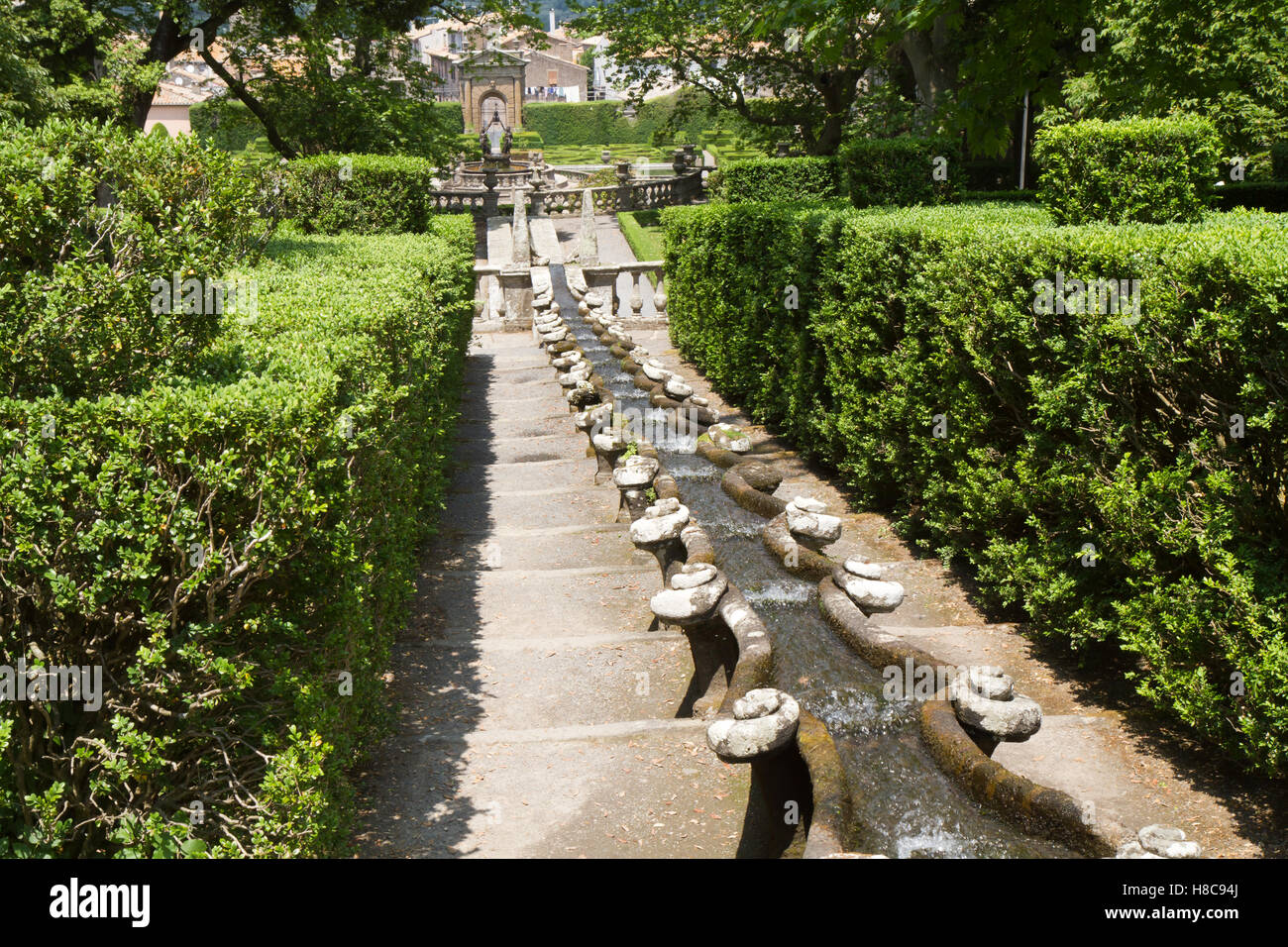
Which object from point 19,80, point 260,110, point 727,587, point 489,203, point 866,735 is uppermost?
point 260,110

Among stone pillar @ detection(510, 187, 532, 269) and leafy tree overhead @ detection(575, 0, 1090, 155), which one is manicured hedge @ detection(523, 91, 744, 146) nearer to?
leafy tree overhead @ detection(575, 0, 1090, 155)

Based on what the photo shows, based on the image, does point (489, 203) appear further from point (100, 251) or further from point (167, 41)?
point (100, 251)

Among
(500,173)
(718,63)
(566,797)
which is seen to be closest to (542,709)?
(566,797)

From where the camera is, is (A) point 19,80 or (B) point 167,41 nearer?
(A) point 19,80

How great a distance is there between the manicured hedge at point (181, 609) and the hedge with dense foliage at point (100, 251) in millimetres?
260

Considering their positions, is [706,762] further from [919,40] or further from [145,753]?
[919,40]

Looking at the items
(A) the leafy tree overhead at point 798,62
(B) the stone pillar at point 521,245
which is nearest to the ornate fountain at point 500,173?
(B) the stone pillar at point 521,245

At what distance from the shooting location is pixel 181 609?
13.6 feet

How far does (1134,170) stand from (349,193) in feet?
39.9

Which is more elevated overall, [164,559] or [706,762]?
[164,559]

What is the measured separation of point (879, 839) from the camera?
502cm

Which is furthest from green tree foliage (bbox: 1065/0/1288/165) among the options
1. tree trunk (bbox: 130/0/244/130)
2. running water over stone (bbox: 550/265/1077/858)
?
tree trunk (bbox: 130/0/244/130)

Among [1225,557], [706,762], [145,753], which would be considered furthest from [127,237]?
[1225,557]

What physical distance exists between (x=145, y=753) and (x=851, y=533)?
8.26m
